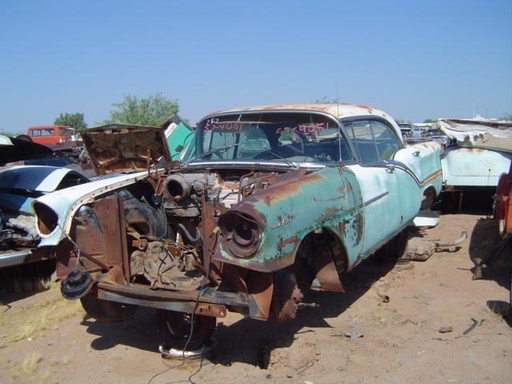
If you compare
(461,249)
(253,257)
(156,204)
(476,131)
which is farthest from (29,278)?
(476,131)

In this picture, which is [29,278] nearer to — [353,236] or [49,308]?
[49,308]

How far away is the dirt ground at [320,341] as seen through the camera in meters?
3.64

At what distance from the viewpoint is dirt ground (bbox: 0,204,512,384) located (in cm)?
364

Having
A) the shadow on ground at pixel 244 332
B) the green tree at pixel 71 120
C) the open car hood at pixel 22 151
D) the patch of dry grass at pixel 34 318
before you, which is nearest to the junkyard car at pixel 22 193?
the open car hood at pixel 22 151

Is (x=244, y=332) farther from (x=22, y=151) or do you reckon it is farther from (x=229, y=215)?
(x=22, y=151)

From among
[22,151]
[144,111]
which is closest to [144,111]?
[144,111]

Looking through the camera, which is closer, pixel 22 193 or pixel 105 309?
pixel 105 309

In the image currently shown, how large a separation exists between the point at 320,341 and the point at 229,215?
5.03 ft

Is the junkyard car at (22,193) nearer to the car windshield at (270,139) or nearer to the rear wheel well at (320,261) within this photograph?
the car windshield at (270,139)

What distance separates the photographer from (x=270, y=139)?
4984mm

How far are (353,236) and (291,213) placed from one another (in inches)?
34.9

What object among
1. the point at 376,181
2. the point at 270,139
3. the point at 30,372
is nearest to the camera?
the point at 30,372

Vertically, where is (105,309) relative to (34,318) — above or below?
above

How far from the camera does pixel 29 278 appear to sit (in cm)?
593
